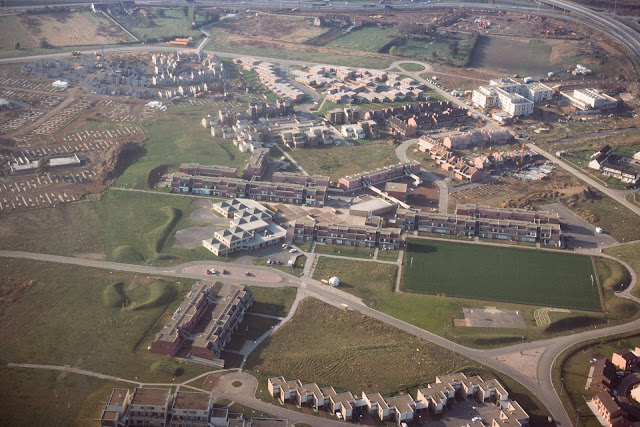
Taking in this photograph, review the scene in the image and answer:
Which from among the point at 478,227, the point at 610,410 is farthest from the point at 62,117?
the point at 610,410

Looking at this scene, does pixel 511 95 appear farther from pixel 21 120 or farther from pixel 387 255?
pixel 21 120

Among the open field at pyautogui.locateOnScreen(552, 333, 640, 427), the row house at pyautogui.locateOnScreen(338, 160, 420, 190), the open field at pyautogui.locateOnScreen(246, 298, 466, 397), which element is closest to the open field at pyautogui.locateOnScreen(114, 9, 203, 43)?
the row house at pyautogui.locateOnScreen(338, 160, 420, 190)

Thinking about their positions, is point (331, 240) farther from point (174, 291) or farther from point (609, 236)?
point (609, 236)

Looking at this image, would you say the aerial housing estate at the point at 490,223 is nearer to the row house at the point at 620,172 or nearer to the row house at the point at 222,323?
the row house at the point at 620,172

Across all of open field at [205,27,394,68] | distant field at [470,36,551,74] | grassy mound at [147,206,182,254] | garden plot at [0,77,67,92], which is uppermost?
grassy mound at [147,206,182,254]

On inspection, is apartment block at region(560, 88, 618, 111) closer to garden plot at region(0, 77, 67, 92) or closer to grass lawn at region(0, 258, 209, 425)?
grass lawn at region(0, 258, 209, 425)

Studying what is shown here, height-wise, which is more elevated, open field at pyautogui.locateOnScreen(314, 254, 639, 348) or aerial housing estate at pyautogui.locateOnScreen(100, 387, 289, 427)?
aerial housing estate at pyautogui.locateOnScreen(100, 387, 289, 427)

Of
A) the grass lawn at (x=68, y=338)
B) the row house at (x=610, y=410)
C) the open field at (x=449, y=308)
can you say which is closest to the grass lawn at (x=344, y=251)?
the open field at (x=449, y=308)
